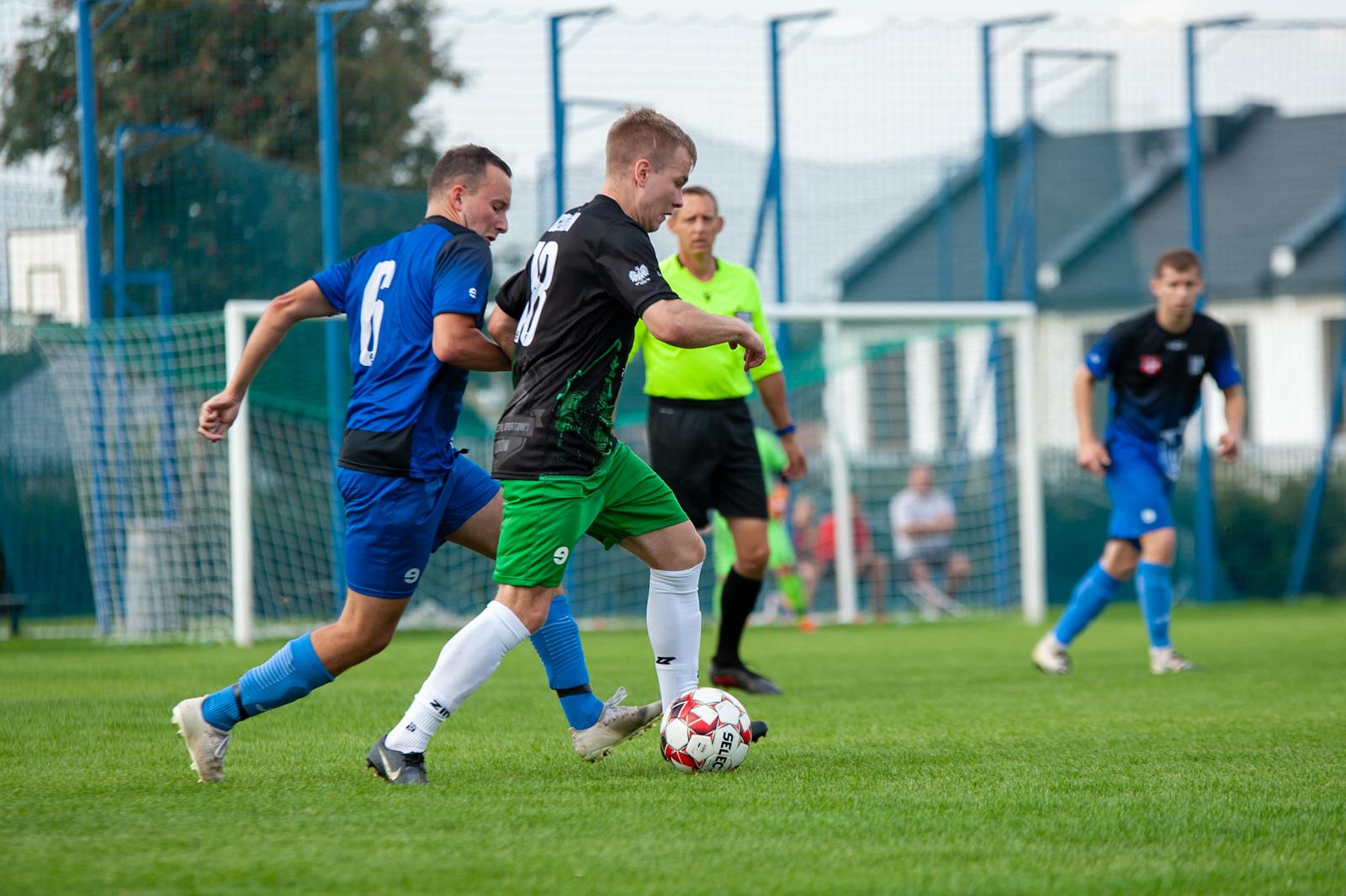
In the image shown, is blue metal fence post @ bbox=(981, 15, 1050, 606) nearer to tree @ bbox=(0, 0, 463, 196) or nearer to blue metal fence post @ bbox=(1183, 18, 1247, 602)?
blue metal fence post @ bbox=(1183, 18, 1247, 602)

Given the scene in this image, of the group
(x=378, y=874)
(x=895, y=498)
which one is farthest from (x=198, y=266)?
(x=378, y=874)

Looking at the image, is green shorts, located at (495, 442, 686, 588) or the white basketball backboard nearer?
green shorts, located at (495, 442, 686, 588)

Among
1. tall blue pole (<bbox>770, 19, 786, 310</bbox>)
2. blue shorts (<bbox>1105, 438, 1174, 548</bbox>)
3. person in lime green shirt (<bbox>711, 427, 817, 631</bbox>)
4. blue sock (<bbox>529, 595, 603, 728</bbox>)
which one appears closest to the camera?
blue sock (<bbox>529, 595, 603, 728</bbox>)

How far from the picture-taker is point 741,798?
4.22 meters

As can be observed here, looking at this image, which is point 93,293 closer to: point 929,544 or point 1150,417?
point 929,544

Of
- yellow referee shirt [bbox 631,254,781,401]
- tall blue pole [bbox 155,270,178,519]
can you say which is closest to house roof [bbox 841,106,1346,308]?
tall blue pole [bbox 155,270,178,519]

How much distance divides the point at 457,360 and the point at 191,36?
1081 centimetres

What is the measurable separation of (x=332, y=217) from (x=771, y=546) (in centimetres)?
480

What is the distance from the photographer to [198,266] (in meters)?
13.9

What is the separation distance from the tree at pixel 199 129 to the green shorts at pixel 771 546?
414 cm

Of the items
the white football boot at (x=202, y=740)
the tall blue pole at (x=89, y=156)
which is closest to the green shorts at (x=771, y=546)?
the tall blue pole at (x=89, y=156)

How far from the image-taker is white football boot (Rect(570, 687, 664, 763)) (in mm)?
4844

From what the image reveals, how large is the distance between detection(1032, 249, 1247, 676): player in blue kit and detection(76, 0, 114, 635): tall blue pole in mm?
8020

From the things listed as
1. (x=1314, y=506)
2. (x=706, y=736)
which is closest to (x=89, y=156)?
(x=706, y=736)
